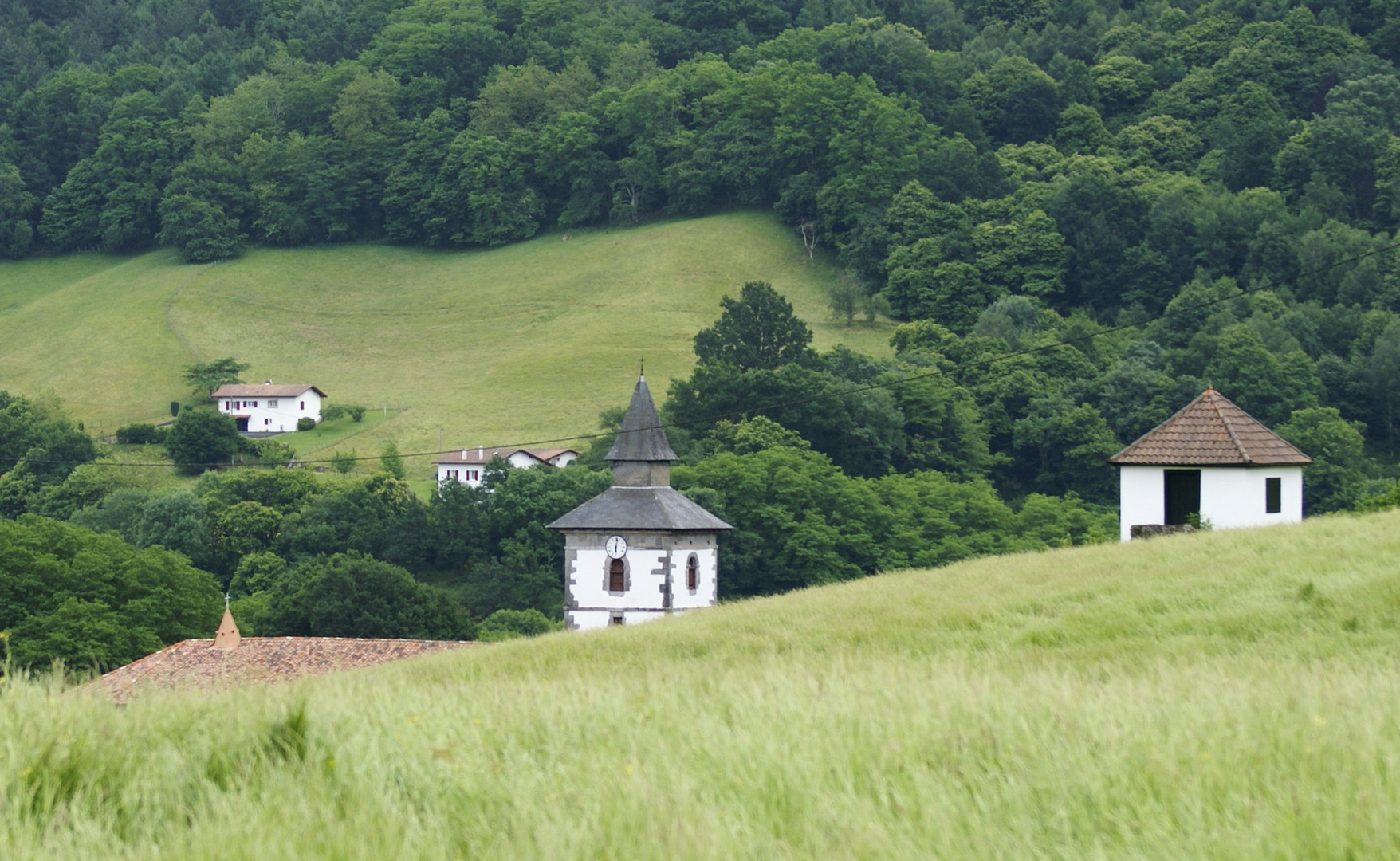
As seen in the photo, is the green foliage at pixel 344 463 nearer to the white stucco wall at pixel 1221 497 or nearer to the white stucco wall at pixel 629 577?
the white stucco wall at pixel 629 577

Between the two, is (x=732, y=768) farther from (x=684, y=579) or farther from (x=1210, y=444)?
(x=684, y=579)

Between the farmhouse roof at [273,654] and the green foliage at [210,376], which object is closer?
the farmhouse roof at [273,654]

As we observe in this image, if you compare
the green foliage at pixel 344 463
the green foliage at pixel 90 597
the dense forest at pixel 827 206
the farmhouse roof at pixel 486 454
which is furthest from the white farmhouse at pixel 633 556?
the green foliage at pixel 344 463

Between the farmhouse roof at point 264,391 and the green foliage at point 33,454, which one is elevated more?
the farmhouse roof at point 264,391

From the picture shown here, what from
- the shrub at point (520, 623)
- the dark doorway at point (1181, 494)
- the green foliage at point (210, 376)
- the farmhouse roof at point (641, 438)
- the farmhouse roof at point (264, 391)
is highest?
the green foliage at point (210, 376)

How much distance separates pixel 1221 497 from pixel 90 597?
3494cm

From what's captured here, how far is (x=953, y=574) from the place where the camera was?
2744cm

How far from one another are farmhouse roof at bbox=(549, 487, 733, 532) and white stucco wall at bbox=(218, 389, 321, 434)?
49533mm

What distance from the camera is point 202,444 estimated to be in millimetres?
88312

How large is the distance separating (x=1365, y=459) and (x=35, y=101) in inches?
5136

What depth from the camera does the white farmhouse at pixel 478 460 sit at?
84.0 m

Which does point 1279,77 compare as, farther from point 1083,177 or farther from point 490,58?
point 490,58

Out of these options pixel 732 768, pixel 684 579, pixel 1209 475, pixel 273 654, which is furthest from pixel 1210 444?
pixel 732 768

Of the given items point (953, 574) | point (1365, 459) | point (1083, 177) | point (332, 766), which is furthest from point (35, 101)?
point (332, 766)
